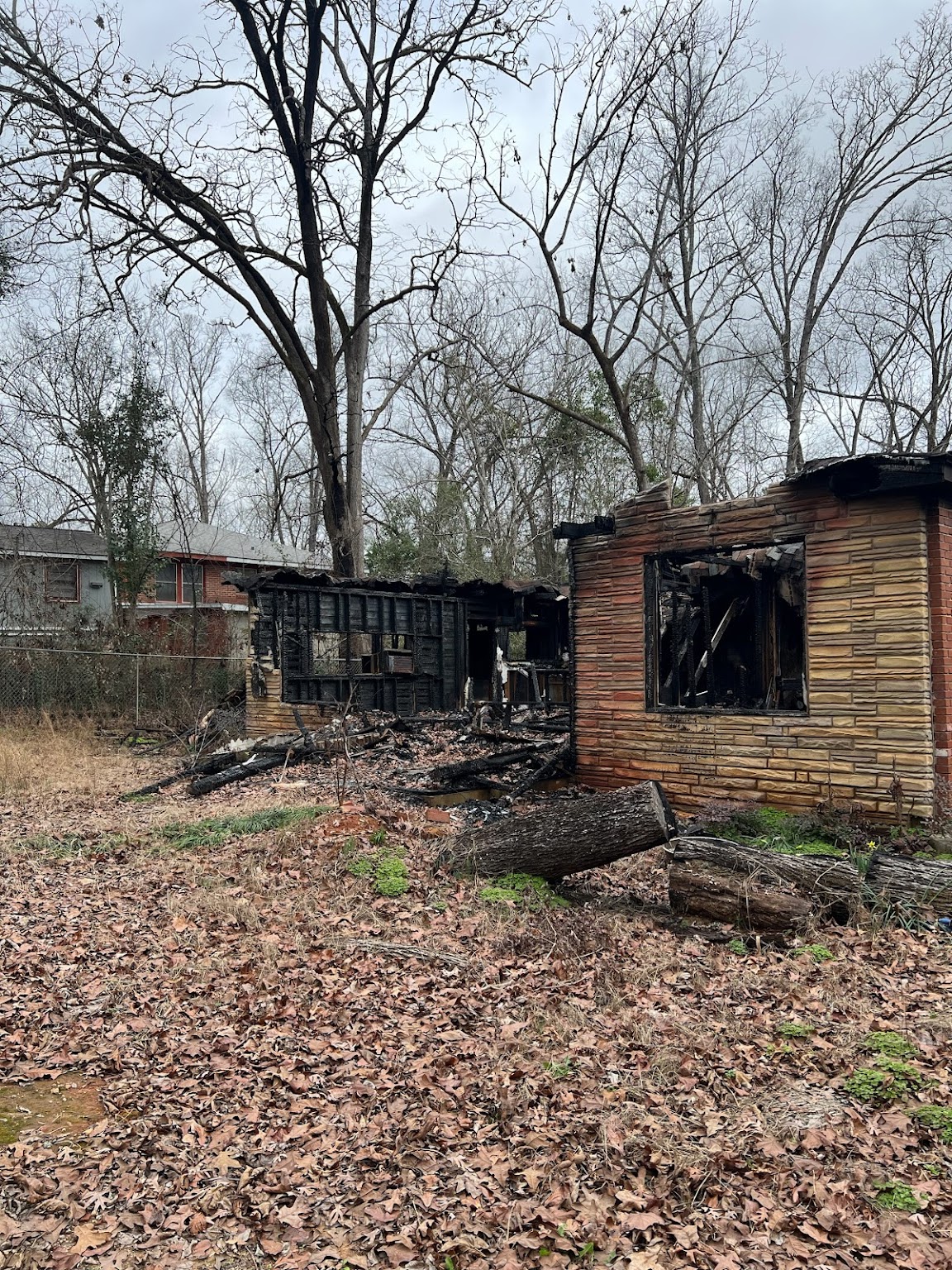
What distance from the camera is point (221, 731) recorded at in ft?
53.4

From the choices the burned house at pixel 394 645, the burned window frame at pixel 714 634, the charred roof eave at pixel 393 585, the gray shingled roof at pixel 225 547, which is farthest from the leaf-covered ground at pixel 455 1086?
the gray shingled roof at pixel 225 547

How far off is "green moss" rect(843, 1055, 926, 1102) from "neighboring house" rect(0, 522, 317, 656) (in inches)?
759

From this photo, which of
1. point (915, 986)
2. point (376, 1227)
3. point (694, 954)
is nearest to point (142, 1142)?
point (376, 1227)

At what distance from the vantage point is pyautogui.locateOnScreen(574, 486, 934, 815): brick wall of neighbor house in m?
8.10

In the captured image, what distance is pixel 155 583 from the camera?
2745 centimetres

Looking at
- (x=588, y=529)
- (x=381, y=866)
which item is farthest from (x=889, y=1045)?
(x=588, y=529)

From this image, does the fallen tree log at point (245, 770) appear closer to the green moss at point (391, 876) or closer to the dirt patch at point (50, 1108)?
the green moss at point (391, 876)

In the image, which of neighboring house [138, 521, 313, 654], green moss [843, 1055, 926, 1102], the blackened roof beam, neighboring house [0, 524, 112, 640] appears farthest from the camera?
neighboring house [138, 521, 313, 654]

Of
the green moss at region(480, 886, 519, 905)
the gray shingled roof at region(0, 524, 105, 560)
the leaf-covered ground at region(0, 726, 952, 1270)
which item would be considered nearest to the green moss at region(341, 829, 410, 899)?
the leaf-covered ground at region(0, 726, 952, 1270)

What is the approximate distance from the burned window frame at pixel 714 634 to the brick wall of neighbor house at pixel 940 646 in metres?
1.47

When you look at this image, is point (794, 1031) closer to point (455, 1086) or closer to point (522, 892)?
point (455, 1086)

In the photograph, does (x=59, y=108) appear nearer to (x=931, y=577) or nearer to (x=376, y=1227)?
(x=931, y=577)

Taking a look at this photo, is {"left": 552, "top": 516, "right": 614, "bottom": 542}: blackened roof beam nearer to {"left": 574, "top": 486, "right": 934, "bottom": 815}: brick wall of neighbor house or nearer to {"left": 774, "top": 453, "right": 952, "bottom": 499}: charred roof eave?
{"left": 574, "top": 486, "right": 934, "bottom": 815}: brick wall of neighbor house

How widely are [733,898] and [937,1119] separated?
251 centimetres
